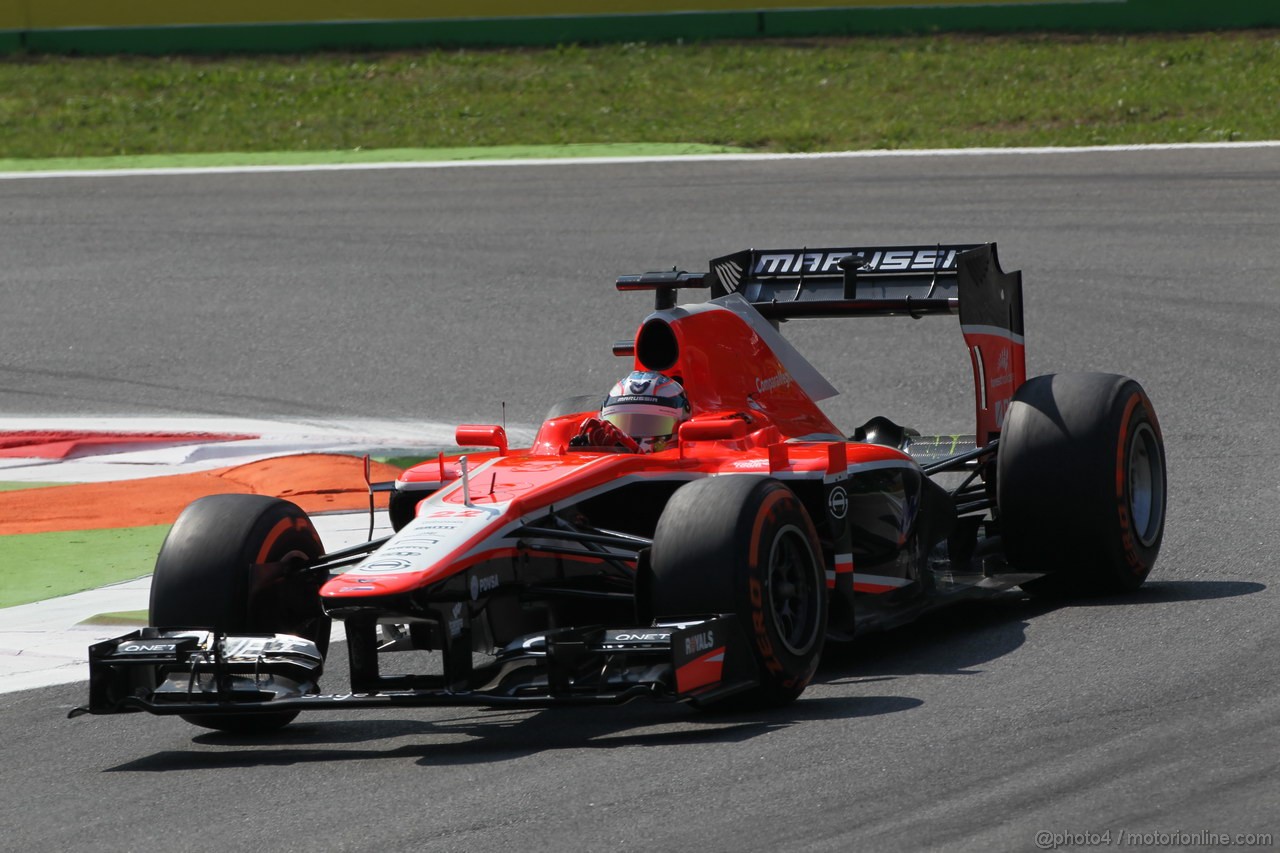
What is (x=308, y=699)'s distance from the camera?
264 inches

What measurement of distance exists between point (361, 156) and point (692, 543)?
1652cm

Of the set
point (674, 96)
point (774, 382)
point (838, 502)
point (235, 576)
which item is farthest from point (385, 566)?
point (674, 96)

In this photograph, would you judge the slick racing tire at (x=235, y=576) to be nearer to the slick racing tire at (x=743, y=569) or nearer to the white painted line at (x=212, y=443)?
the slick racing tire at (x=743, y=569)

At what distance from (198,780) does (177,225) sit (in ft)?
46.8

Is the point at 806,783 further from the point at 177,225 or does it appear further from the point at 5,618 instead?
the point at 177,225

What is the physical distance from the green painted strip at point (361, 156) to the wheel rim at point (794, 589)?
1496 centimetres

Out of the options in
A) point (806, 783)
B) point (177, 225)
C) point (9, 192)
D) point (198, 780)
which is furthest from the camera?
point (9, 192)

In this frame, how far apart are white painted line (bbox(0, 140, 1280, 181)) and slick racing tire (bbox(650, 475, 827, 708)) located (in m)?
14.3

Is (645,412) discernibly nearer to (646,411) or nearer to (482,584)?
(646,411)

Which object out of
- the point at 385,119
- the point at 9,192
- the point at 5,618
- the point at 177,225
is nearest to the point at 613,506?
the point at 5,618

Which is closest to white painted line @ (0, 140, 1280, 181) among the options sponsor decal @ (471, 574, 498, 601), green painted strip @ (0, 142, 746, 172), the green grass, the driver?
green painted strip @ (0, 142, 746, 172)

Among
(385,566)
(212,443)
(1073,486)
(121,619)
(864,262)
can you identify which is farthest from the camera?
(212,443)

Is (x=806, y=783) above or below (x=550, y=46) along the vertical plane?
below

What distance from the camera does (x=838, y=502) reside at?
785 cm
